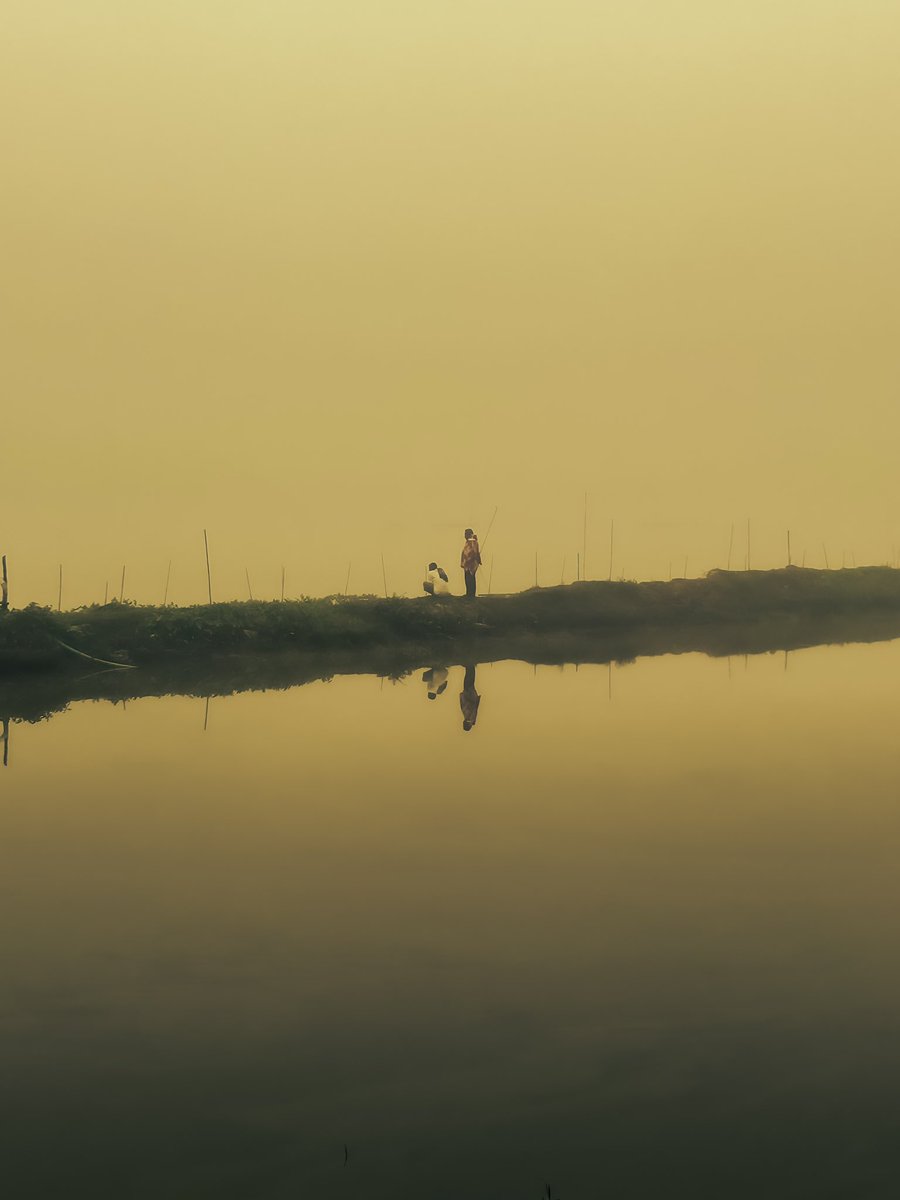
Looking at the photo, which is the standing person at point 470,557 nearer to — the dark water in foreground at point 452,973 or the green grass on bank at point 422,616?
the green grass on bank at point 422,616

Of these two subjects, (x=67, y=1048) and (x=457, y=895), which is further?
(x=457, y=895)

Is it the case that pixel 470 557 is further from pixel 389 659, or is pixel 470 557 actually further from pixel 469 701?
pixel 469 701

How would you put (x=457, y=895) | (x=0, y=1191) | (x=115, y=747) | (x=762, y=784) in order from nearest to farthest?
(x=0, y=1191)
(x=457, y=895)
(x=762, y=784)
(x=115, y=747)

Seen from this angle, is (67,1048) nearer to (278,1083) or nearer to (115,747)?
(278,1083)

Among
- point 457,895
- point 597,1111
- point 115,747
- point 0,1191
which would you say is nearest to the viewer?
point 0,1191

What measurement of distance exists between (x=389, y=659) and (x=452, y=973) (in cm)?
1937

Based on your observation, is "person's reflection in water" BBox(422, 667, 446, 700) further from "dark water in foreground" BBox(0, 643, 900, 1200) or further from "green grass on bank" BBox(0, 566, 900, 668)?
"dark water in foreground" BBox(0, 643, 900, 1200)

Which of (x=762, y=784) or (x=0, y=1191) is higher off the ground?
(x=762, y=784)

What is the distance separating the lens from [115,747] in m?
17.3

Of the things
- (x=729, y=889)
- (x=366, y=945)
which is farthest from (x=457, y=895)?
(x=729, y=889)

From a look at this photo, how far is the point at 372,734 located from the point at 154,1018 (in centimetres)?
1025

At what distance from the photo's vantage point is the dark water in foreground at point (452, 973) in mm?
6168

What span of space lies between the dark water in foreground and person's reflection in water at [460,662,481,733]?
2.38 metres

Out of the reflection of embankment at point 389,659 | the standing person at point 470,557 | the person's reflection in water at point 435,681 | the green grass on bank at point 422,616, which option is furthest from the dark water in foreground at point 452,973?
the standing person at point 470,557
